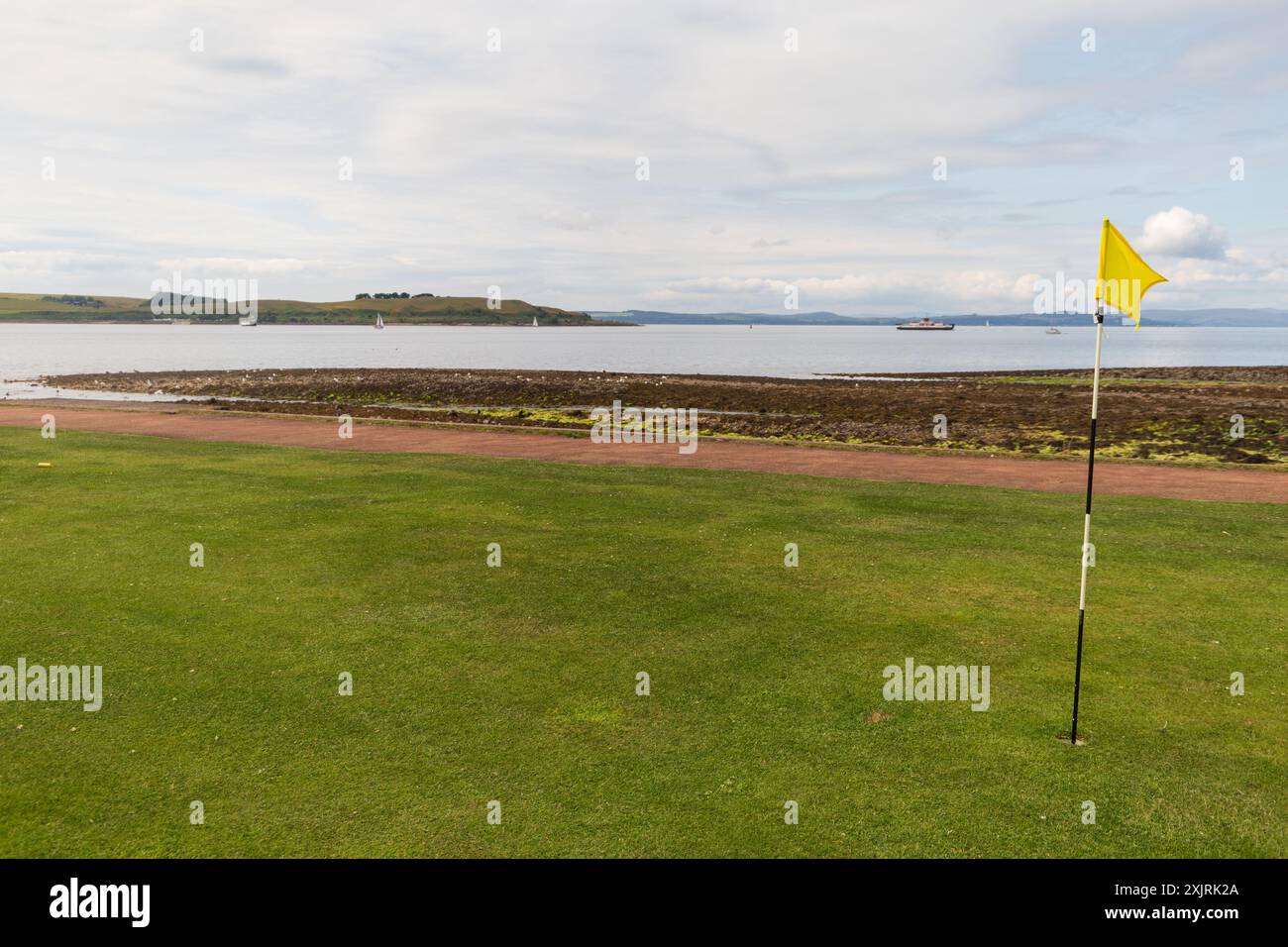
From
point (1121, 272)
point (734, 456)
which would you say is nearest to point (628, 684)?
point (1121, 272)

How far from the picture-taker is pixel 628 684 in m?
9.75

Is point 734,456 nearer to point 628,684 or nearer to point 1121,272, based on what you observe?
point 628,684

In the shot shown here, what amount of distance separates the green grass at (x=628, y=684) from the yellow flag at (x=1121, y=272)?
176 inches

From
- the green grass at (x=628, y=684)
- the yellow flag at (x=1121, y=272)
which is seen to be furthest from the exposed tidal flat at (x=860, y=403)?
the yellow flag at (x=1121, y=272)

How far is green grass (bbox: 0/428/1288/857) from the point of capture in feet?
22.9

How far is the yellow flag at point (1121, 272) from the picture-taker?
7844mm

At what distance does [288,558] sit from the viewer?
14812mm

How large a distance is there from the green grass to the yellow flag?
4471 mm

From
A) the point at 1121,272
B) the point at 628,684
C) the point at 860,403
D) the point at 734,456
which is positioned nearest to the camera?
the point at 1121,272

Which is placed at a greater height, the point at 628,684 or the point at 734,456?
the point at 734,456

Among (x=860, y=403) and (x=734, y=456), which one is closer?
(x=734, y=456)

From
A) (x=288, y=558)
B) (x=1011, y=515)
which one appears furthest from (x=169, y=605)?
(x=1011, y=515)

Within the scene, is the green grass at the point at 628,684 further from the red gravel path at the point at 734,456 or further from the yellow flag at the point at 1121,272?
the red gravel path at the point at 734,456

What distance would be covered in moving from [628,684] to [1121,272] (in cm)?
681
